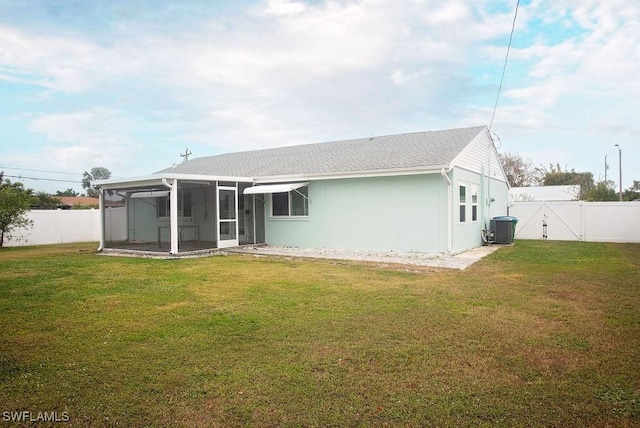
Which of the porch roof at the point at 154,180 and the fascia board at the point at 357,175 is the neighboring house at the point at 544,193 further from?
the porch roof at the point at 154,180

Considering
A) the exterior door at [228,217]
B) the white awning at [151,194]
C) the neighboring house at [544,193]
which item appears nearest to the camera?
the exterior door at [228,217]

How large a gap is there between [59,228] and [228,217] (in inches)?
402

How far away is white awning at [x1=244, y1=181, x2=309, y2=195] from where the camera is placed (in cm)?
1471

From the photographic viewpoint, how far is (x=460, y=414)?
3.16 m

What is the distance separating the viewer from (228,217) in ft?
51.3

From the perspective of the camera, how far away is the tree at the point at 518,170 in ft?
139

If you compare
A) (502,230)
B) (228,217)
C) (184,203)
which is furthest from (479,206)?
(184,203)

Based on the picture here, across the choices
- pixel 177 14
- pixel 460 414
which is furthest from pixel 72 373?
pixel 177 14

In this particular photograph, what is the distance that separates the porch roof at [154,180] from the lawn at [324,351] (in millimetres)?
5105

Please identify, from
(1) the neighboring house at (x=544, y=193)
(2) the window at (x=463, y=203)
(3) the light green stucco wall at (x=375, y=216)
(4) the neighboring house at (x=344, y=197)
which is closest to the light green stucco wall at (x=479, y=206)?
(4) the neighboring house at (x=344, y=197)

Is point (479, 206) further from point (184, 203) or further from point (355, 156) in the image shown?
point (184, 203)

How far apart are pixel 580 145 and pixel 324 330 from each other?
965 inches

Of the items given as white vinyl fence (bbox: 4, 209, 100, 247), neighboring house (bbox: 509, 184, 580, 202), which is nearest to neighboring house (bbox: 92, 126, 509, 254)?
white vinyl fence (bbox: 4, 209, 100, 247)

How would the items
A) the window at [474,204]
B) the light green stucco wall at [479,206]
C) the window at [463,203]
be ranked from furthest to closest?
the window at [474,204]
the window at [463,203]
the light green stucco wall at [479,206]
